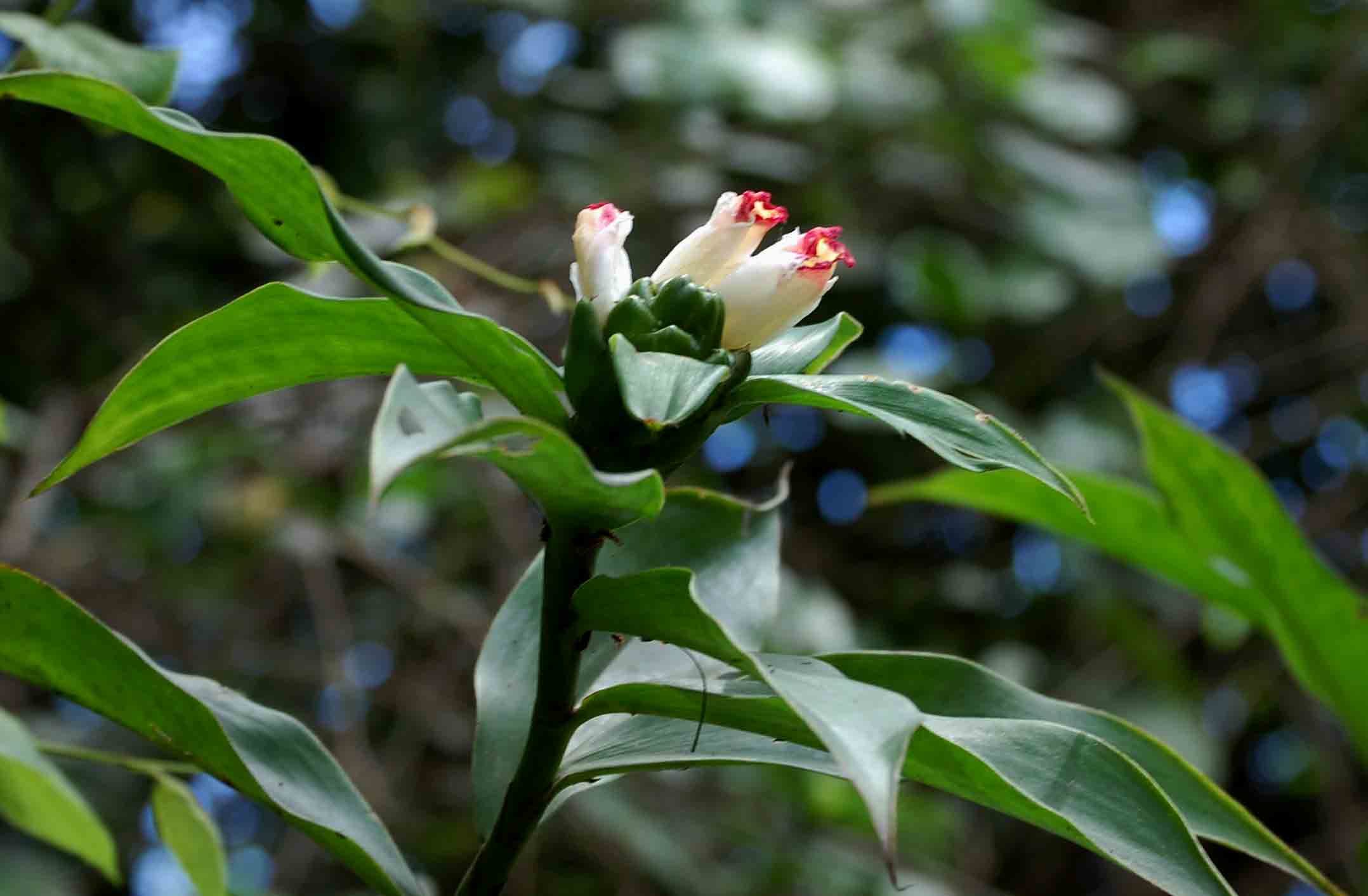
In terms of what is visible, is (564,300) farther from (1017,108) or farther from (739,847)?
(1017,108)

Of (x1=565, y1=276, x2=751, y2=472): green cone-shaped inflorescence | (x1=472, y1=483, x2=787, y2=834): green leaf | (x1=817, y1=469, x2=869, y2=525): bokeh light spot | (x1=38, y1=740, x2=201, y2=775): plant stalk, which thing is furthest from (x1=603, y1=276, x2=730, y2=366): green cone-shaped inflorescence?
(x1=817, y1=469, x2=869, y2=525): bokeh light spot

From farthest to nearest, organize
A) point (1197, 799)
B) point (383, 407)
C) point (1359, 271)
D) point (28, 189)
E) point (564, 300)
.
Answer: point (1359, 271), point (28, 189), point (564, 300), point (1197, 799), point (383, 407)

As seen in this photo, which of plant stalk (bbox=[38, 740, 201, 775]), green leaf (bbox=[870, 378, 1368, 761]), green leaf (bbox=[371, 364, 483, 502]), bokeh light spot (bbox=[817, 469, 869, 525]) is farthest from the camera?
bokeh light spot (bbox=[817, 469, 869, 525])

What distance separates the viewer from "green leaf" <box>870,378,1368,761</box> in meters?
0.72

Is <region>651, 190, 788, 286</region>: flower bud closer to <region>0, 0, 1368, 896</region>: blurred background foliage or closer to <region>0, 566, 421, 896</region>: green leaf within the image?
<region>0, 566, 421, 896</region>: green leaf

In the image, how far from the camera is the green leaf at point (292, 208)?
39 cm

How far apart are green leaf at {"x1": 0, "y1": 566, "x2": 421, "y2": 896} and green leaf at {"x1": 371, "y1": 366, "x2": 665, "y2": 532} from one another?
0.43 feet

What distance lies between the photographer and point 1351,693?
72cm

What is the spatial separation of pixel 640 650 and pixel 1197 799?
0.70ft

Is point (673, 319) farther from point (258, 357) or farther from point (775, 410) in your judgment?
point (775, 410)

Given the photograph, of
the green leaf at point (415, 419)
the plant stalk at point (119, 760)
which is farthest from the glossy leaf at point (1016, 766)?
the plant stalk at point (119, 760)

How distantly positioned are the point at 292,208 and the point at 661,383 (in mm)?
130

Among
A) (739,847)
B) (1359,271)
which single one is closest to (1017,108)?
(1359,271)

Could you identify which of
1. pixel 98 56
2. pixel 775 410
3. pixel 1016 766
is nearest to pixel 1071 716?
pixel 1016 766
